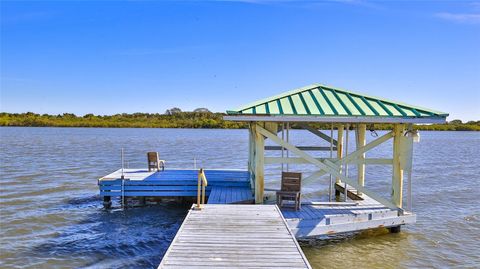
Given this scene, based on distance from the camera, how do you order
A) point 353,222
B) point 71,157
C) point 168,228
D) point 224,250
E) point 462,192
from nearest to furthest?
1. point 224,250
2. point 353,222
3. point 168,228
4. point 462,192
5. point 71,157

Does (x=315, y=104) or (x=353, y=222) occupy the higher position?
(x=315, y=104)

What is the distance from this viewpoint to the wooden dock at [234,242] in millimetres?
5603

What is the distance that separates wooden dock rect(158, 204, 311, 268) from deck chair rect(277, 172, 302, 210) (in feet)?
4.06

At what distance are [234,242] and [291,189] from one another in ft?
12.7

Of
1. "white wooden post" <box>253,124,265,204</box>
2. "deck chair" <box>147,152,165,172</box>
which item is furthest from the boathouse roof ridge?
"deck chair" <box>147,152,165,172</box>

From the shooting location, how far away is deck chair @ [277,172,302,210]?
989cm

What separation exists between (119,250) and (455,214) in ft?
35.4

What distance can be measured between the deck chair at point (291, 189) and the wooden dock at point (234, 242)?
1239 millimetres

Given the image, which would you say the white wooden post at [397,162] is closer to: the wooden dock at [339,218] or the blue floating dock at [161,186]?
the wooden dock at [339,218]

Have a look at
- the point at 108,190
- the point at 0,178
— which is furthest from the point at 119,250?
the point at 0,178

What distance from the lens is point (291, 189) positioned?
10.1m

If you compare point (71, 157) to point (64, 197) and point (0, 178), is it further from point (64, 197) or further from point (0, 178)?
point (64, 197)

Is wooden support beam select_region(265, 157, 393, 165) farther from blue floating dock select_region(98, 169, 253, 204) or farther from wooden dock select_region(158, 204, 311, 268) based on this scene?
blue floating dock select_region(98, 169, 253, 204)

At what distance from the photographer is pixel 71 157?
29188 millimetres
